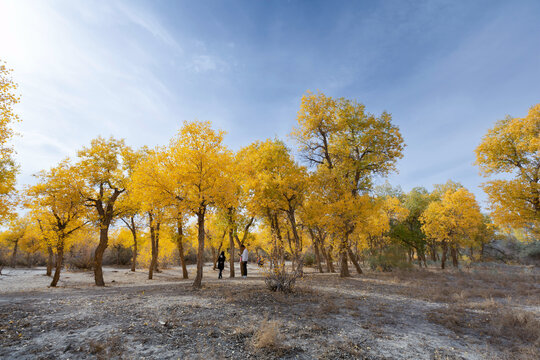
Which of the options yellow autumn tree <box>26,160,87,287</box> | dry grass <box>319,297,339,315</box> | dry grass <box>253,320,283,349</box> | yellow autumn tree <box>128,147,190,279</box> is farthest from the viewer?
yellow autumn tree <box>26,160,87,287</box>

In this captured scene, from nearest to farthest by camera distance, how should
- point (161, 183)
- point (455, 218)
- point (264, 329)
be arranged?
point (264, 329), point (161, 183), point (455, 218)

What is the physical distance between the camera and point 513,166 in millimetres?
17297

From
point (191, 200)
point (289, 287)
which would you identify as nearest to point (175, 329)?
point (289, 287)

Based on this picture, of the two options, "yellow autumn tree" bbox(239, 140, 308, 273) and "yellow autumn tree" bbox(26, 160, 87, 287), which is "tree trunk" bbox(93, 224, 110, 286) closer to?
"yellow autumn tree" bbox(26, 160, 87, 287)

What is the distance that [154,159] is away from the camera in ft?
39.0

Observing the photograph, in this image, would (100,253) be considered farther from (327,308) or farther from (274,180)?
(327,308)

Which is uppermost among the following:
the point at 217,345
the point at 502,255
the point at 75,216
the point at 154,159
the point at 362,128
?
the point at 362,128

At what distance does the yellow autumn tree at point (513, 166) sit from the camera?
1605 centimetres

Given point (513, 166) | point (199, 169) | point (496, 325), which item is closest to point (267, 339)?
point (496, 325)

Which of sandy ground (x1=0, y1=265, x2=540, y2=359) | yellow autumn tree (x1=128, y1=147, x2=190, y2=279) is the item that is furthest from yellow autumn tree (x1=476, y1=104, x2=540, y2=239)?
yellow autumn tree (x1=128, y1=147, x2=190, y2=279)

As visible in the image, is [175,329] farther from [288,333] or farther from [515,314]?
[515,314]

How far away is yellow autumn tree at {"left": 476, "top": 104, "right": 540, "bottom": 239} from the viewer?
1605 cm

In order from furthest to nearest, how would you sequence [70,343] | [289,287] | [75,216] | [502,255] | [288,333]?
[502,255] < [75,216] < [289,287] < [288,333] < [70,343]

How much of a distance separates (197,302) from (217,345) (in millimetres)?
3613
